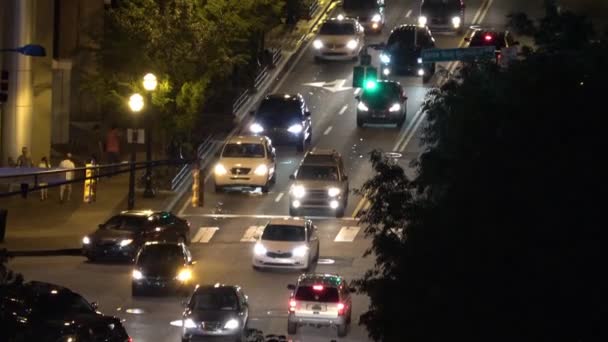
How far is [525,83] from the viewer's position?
20312 mm

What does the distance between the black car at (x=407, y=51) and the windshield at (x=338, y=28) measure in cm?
296

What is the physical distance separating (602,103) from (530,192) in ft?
4.85

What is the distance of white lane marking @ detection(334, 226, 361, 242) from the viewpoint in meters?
46.3

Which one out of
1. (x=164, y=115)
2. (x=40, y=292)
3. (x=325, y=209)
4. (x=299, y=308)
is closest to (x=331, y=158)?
(x=325, y=209)

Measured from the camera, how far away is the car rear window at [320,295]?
35375mm

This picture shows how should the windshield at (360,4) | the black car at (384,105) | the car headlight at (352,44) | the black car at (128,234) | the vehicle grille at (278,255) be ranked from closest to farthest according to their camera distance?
the vehicle grille at (278,255) < the black car at (128,234) < the black car at (384,105) < the car headlight at (352,44) < the windshield at (360,4)

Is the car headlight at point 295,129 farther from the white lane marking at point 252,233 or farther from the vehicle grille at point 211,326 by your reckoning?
the vehicle grille at point 211,326

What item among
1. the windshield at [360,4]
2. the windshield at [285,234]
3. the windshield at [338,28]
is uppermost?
the windshield at [360,4]

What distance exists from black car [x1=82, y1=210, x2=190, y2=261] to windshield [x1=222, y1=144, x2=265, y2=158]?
656cm

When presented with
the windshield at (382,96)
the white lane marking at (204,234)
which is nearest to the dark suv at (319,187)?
the white lane marking at (204,234)

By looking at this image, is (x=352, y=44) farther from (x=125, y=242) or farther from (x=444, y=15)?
(x=125, y=242)

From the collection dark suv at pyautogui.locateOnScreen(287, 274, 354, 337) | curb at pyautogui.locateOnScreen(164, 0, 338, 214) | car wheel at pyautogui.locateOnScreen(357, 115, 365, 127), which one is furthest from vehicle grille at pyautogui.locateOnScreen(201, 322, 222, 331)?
car wheel at pyautogui.locateOnScreen(357, 115, 365, 127)

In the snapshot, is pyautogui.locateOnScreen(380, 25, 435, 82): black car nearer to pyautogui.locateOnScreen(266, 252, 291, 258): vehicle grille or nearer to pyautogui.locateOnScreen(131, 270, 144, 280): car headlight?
pyautogui.locateOnScreen(266, 252, 291, 258): vehicle grille

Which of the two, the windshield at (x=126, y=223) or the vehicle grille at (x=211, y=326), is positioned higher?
the windshield at (x=126, y=223)
